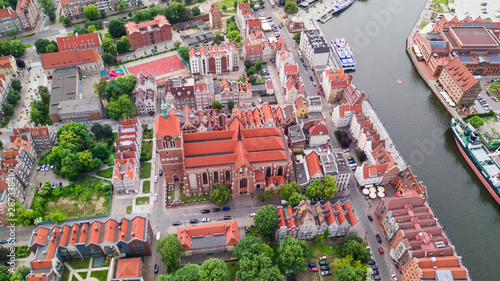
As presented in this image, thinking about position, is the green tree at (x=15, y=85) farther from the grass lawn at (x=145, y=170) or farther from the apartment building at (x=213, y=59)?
the apartment building at (x=213, y=59)

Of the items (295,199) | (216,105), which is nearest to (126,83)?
(216,105)

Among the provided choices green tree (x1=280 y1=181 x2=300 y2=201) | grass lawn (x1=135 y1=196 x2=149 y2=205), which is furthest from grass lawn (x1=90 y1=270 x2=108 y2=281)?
green tree (x1=280 y1=181 x2=300 y2=201)

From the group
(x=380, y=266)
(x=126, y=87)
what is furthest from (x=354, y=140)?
(x=126, y=87)

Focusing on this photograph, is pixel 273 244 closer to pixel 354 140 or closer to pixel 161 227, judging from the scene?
pixel 161 227

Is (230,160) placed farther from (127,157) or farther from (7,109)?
(7,109)

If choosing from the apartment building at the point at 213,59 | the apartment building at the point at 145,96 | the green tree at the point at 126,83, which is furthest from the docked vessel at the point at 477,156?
the green tree at the point at 126,83
